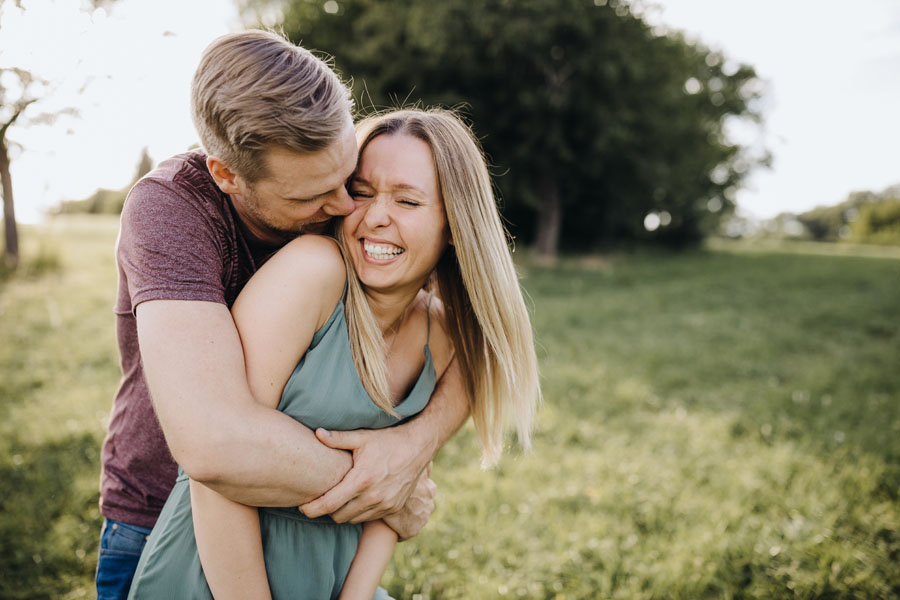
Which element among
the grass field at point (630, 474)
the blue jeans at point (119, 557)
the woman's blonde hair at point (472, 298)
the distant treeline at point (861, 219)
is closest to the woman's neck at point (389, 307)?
the woman's blonde hair at point (472, 298)

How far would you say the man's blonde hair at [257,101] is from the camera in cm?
154

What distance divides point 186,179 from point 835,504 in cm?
448

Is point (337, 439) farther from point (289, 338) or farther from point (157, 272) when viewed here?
point (157, 272)

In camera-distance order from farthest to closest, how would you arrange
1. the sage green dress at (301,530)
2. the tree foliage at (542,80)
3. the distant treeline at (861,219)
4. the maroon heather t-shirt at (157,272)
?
1. the distant treeline at (861,219)
2. the tree foliage at (542,80)
3. the sage green dress at (301,530)
4. the maroon heather t-shirt at (157,272)

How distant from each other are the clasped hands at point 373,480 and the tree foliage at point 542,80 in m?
11.6

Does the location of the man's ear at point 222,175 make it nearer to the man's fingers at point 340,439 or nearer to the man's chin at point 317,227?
the man's chin at point 317,227

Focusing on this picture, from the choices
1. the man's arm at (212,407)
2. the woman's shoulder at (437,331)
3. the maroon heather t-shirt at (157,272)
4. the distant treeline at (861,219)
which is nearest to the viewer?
the man's arm at (212,407)

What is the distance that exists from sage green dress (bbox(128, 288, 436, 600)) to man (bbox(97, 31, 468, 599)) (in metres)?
0.08

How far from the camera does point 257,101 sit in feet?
5.06

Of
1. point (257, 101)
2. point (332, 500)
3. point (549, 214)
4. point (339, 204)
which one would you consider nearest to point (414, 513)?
point (332, 500)

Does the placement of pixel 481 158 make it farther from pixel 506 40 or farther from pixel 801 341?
pixel 506 40

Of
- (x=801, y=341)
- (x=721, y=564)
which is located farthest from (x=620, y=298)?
(x=721, y=564)

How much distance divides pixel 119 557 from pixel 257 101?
1.59 metres

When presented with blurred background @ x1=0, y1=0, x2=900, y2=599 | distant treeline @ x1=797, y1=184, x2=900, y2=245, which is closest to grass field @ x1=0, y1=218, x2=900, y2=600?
blurred background @ x1=0, y1=0, x2=900, y2=599
